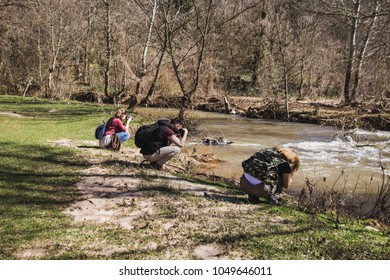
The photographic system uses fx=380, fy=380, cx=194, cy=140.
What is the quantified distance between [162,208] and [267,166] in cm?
196

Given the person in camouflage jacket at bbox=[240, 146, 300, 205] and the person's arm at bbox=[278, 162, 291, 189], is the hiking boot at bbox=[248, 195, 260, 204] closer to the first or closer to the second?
the person in camouflage jacket at bbox=[240, 146, 300, 205]

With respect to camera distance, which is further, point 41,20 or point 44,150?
point 41,20

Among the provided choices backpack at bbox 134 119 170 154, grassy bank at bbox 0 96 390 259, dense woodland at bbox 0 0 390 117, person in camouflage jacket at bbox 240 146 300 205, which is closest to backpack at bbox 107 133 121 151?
grassy bank at bbox 0 96 390 259

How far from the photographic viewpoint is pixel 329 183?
10078 millimetres

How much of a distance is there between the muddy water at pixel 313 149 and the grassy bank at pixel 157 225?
193 cm

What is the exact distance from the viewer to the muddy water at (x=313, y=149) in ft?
33.9

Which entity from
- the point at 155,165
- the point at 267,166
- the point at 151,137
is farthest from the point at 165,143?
the point at 267,166

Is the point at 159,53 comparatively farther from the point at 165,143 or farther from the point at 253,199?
the point at 253,199

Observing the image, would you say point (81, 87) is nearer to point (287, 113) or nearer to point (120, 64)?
point (120, 64)

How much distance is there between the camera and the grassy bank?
4.88m

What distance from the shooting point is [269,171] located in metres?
6.68

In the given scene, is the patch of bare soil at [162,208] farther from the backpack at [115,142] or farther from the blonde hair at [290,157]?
the backpack at [115,142]

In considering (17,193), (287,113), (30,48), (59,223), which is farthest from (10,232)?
(30,48)

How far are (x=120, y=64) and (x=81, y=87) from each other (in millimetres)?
4546
